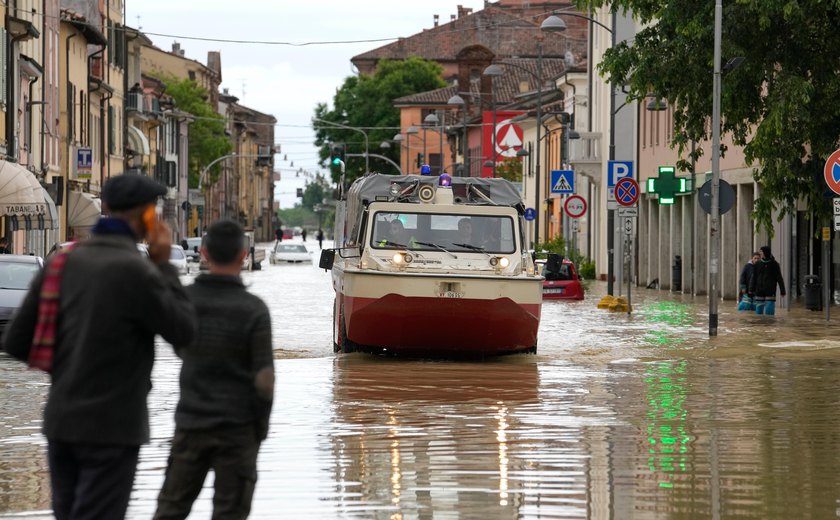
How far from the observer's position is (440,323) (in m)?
21.5

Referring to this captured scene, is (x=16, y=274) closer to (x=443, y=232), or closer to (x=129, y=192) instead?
(x=443, y=232)

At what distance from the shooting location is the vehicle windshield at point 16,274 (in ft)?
88.1

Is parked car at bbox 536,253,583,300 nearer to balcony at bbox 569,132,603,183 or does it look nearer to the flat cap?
balcony at bbox 569,132,603,183

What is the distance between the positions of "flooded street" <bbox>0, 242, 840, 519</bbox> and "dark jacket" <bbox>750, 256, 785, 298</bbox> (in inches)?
456

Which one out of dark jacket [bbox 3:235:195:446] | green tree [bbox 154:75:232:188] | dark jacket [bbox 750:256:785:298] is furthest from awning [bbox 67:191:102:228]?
green tree [bbox 154:75:232:188]

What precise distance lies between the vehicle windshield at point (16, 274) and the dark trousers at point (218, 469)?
19629mm

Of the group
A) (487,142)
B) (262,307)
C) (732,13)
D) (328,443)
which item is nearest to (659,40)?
(732,13)

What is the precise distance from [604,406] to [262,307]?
30.1ft

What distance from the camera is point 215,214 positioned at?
Result: 16150cm

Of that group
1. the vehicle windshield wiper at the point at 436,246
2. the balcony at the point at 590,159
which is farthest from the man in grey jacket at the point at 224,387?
the balcony at the point at 590,159

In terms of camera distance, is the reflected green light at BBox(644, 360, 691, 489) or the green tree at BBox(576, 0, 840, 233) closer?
the reflected green light at BBox(644, 360, 691, 489)

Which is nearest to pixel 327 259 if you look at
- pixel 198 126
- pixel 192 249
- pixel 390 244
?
pixel 390 244

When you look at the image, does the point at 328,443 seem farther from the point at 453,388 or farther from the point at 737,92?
the point at 737,92

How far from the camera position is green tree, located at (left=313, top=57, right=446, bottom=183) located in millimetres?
135750
